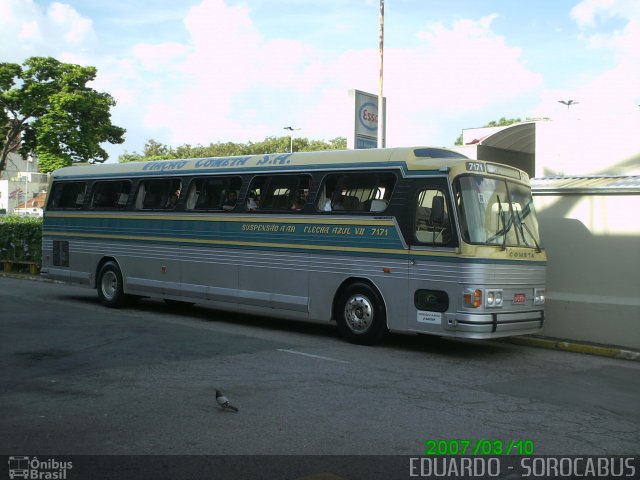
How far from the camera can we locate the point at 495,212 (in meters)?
10.7

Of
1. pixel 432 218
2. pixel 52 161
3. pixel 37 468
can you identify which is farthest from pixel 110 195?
pixel 52 161

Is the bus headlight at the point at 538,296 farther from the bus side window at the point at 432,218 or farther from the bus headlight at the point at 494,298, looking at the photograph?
the bus side window at the point at 432,218

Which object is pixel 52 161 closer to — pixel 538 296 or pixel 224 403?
pixel 538 296

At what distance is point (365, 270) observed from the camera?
37.2 ft

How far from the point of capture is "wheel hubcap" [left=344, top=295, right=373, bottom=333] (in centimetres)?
1128

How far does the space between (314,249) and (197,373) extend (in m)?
4.00

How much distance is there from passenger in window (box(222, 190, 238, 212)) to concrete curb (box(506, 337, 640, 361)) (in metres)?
5.78

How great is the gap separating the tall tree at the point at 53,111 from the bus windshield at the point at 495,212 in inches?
1017

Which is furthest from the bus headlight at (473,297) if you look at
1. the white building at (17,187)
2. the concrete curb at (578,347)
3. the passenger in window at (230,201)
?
the white building at (17,187)

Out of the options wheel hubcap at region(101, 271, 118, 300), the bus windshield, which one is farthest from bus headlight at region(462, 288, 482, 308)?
wheel hubcap at region(101, 271, 118, 300)

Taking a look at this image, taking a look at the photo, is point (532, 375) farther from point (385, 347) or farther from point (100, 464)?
point (100, 464)

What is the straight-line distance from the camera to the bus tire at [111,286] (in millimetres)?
15586

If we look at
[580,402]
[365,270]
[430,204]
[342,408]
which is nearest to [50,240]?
[365,270]

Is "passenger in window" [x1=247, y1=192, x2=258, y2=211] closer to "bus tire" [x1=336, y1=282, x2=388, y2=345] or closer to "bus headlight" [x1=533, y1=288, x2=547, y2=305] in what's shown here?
"bus tire" [x1=336, y1=282, x2=388, y2=345]
